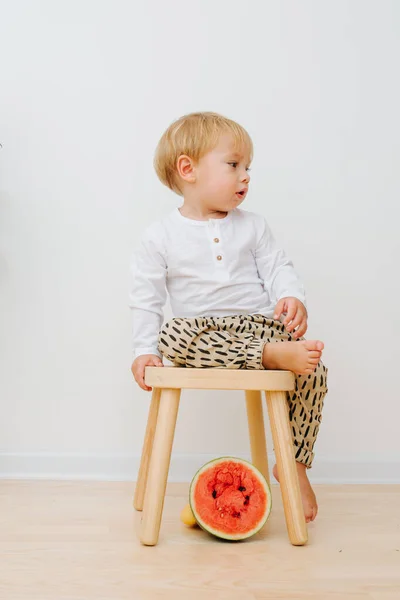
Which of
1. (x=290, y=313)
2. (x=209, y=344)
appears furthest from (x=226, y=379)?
(x=290, y=313)

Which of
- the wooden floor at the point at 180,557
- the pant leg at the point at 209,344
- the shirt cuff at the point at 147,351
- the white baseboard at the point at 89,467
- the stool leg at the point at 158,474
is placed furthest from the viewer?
the white baseboard at the point at 89,467

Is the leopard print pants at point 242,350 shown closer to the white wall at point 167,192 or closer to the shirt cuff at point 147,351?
the shirt cuff at point 147,351

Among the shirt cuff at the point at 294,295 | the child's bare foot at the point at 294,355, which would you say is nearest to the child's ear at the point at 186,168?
the shirt cuff at the point at 294,295

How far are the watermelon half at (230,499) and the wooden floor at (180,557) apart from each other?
3 cm

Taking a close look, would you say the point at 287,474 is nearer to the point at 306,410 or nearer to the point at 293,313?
the point at 306,410

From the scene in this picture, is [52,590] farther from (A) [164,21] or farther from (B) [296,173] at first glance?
(A) [164,21]

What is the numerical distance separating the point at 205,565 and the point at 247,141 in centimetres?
84

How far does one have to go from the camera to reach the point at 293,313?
4.61ft

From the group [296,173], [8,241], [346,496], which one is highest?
[296,173]

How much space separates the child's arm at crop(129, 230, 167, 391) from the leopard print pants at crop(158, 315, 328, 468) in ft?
0.31

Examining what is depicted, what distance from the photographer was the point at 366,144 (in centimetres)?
191

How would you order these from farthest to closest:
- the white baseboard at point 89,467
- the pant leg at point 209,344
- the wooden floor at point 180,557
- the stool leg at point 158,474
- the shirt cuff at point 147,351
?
1. the white baseboard at point 89,467
2. the shirt cuff at point 147,351
3. the pant leg at point 209,344
4. the stool leg at point 158,474
5. the wooden floor at point 180,557

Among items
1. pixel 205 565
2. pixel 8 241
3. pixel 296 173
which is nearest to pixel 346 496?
pixel 205 565

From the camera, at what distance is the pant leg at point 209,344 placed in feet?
4.35
